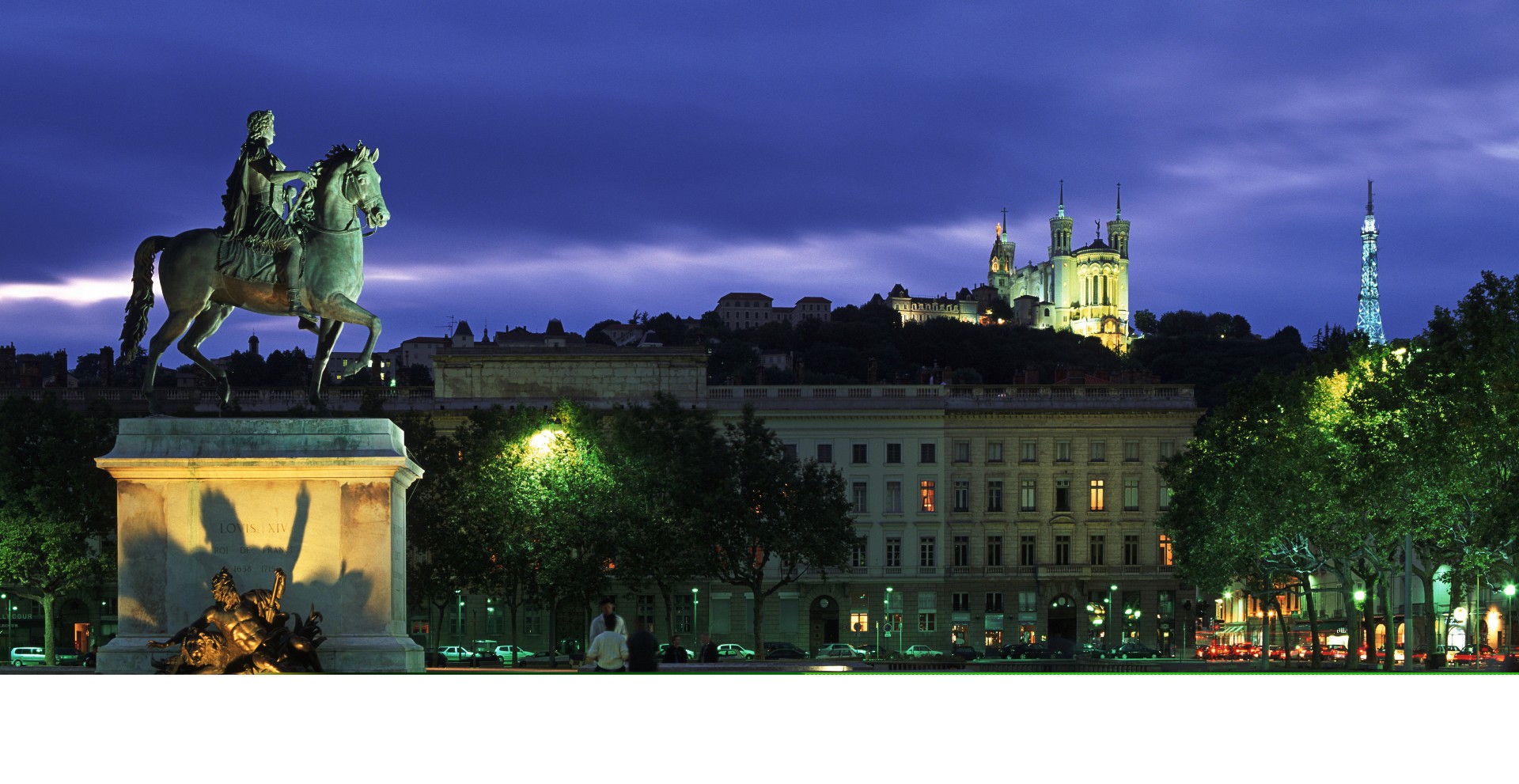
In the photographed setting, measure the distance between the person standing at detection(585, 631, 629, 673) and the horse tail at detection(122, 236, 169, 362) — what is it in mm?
7344

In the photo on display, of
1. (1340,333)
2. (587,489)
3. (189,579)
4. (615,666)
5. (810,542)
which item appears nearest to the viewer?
(615,666)

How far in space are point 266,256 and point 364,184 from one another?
1457 mm

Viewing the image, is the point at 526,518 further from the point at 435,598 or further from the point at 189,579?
the point at 189,579

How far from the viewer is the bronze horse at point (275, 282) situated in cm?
2316

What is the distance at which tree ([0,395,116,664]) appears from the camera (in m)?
60.3

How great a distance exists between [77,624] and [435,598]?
25.1 metres

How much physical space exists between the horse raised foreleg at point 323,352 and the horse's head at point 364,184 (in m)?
1.40

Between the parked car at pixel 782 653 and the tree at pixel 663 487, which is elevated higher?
the tree at pixel 663 487

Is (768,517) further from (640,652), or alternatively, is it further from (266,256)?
(640,652)

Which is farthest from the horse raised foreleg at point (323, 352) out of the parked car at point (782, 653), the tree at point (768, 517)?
the parked car at point (782, 653)

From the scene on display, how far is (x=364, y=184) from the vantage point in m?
23.5

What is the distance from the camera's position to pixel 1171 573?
322 feet

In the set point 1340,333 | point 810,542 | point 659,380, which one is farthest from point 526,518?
point 1340,333

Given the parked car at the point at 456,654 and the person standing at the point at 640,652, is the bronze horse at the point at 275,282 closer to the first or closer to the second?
the person standing at the point at 640,652
